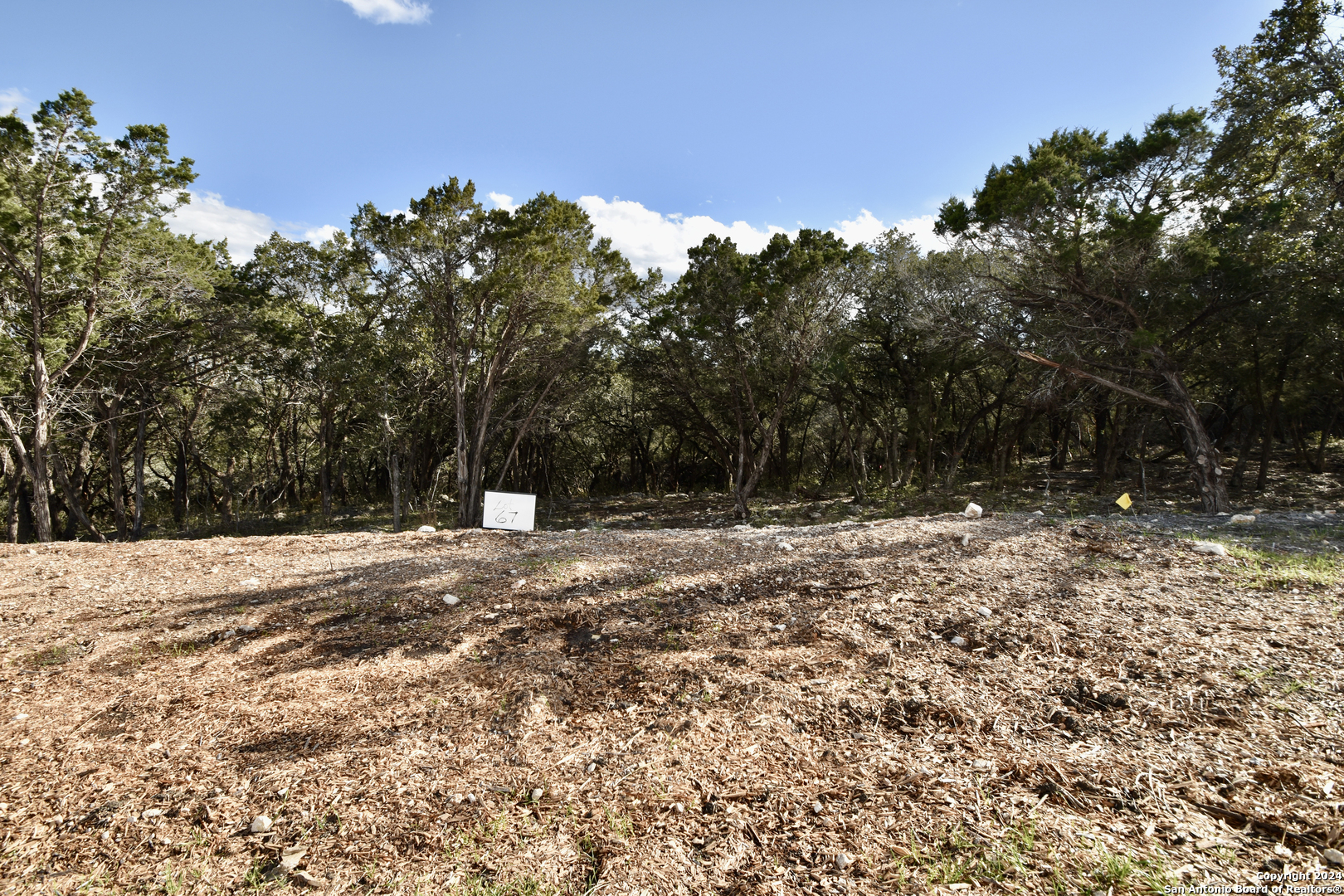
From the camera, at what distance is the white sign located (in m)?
9.46

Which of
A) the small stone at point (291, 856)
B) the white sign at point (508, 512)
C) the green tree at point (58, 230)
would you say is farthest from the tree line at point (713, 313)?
the small stone at point (291, 856)

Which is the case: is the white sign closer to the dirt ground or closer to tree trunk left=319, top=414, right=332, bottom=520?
the dirt ground

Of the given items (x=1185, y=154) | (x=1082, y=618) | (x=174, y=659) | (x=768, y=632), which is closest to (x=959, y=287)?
(x=1185, y=154)

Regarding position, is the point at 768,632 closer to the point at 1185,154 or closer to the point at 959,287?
the point at 959,287

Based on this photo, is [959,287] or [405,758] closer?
[405,758]

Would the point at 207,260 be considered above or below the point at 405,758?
above

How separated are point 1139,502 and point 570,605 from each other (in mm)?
15424

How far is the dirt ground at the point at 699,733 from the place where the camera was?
91.4 inches

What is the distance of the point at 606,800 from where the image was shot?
271 centimetres

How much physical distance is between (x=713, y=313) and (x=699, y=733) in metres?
12.7

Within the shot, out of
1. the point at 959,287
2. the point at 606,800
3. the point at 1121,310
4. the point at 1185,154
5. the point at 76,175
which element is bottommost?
the point at 606,800

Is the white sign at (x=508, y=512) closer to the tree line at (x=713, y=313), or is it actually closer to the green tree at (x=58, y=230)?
the tree line at (x=713, y=313)

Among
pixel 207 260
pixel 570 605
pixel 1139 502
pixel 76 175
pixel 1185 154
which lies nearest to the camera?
pixel 570 605

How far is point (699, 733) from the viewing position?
3219mm
